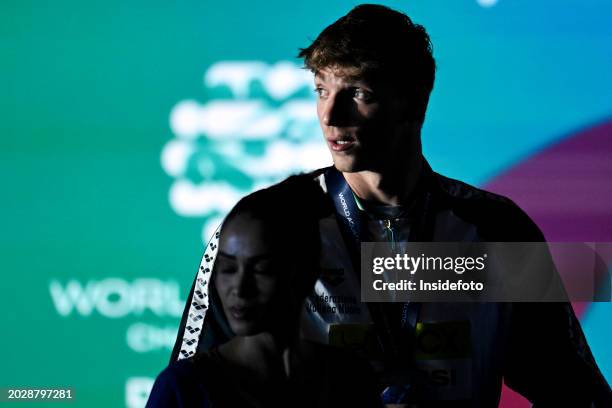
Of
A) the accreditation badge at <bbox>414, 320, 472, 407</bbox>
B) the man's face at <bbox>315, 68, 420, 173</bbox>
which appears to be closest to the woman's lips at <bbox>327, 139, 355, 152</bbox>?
the man's face at <bbox>315, 68, 420, 173</bbox>

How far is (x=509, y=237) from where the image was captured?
2.05 m

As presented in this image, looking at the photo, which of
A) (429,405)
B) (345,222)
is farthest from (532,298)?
(345,222)

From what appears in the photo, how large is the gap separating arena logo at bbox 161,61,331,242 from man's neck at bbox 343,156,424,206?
0.31m

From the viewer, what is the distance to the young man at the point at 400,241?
188 cm

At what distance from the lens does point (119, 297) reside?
7.41ft

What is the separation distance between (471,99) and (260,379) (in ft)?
4.26

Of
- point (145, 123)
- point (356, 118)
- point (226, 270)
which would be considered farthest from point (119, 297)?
A: point (226, 270)

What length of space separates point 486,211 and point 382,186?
0.96ft

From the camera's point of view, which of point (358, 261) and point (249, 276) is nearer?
point (249, 276)

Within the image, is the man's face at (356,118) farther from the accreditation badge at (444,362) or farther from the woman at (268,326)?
the woman at (268,326)

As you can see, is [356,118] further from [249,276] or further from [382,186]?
[249,276]

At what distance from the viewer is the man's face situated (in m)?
1.88

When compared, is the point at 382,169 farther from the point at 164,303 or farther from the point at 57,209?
the point at 57,209

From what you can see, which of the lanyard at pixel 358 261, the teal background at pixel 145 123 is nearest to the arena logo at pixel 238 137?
the teal background at pixel 145 123
